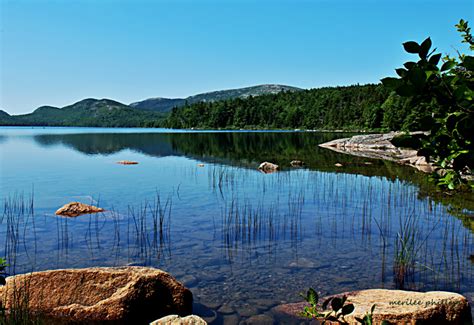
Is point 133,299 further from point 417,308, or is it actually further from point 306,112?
point 306,112

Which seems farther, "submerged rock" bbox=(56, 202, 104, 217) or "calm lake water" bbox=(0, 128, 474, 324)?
"submerged rock" bbox=(56, 202, 104, 217)

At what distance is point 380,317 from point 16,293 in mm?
5958

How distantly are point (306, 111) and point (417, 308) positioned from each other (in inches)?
6148

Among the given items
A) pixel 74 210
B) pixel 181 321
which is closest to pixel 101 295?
pixel 181 321

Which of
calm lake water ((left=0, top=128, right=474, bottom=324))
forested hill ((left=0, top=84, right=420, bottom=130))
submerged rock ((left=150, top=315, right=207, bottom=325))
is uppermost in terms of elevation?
forested hill ((left=0, top=84, right=420, bottom=130))

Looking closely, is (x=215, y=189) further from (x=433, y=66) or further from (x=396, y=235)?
(x=433, y=66)

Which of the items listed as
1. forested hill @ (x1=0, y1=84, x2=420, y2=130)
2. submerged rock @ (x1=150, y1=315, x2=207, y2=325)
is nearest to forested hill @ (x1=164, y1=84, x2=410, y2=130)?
forested hill @ (x1=0, y1=84, x2=420, y2=130)

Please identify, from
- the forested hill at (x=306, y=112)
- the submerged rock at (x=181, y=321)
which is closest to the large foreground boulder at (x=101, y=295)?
the submerged rock at (x=181, y=321)

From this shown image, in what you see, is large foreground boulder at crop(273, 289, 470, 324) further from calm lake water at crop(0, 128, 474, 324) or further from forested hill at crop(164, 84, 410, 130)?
forested hill at crop(164, 84, 410, 130)

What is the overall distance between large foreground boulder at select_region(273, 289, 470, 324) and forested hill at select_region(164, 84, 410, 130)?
322 ft

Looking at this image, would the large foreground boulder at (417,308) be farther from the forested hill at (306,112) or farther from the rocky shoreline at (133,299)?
the forested hill at (306,112)

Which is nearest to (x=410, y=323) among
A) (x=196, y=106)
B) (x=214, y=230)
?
(x=214, y=230)

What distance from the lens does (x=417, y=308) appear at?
597cm

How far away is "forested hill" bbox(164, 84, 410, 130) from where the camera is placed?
113m
